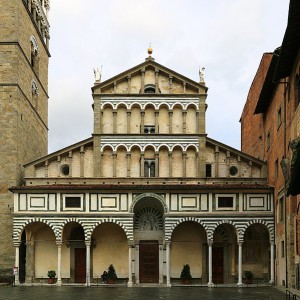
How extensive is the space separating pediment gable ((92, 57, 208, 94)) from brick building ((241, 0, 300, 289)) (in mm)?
4979

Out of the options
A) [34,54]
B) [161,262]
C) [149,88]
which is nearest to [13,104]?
[34,54]

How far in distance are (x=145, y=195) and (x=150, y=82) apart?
815 cm

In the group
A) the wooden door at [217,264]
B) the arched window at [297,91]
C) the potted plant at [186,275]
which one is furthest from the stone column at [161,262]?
the arched window at [297,91]

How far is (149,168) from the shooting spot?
1725 inches

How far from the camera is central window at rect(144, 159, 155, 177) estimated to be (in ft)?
143

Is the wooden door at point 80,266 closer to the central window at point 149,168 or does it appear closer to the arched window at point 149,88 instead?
the central window at point 149,168

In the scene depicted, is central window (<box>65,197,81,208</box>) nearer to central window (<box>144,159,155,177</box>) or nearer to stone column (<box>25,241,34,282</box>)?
stone column (<box>25,241,34,282</box>)

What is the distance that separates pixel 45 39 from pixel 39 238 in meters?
18.2

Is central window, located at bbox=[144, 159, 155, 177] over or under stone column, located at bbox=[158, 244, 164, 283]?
over

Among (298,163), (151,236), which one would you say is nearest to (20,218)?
(151,236)

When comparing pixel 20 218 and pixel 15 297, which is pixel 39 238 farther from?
pixel 15 297

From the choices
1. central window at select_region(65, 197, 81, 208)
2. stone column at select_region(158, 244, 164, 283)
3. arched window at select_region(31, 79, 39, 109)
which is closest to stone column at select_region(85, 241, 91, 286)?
central window at select_region(65, 197, 81, 208)

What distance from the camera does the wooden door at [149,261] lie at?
141 ft

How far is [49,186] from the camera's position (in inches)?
1646
